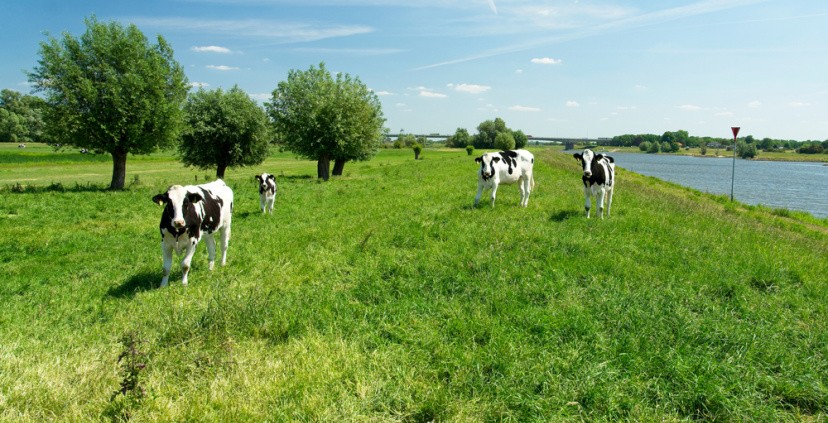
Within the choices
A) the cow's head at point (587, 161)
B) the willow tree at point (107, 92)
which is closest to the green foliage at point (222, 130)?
the willow tree at point (107, 92)

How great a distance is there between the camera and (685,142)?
18688 cm

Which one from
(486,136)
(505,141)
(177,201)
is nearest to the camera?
(177,201)

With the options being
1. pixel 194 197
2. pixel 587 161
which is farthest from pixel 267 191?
pixel 587 161

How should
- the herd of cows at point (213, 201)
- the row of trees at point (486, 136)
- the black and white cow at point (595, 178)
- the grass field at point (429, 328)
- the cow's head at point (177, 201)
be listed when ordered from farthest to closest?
the row of trees at point (486, 136)
the black and white cow at point (595, 178)
the herd of cows at point (213, 201)
the cow's head at point (177, 201)
the grass field at point (429, 328)

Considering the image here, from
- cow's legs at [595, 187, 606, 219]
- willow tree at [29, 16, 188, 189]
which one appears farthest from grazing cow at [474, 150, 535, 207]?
willow tree at [29, 16, 188, 189]

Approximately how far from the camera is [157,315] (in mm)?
6164

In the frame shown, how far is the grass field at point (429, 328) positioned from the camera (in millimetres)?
4105

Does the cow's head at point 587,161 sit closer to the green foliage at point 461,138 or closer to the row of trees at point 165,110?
the row of trees at point 165,110

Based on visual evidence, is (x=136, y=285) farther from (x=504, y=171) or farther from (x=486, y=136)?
(x=486, y=136)

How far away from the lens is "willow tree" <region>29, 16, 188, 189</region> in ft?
71.4

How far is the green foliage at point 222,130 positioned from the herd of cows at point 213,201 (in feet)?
79.5

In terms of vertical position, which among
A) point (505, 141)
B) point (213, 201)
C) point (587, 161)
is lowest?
point (213, 201)

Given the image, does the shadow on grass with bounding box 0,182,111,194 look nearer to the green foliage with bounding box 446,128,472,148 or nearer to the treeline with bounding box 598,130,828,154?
the green foliage with bounding box 446,128,472,148

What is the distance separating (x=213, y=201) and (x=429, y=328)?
19.3 ft
